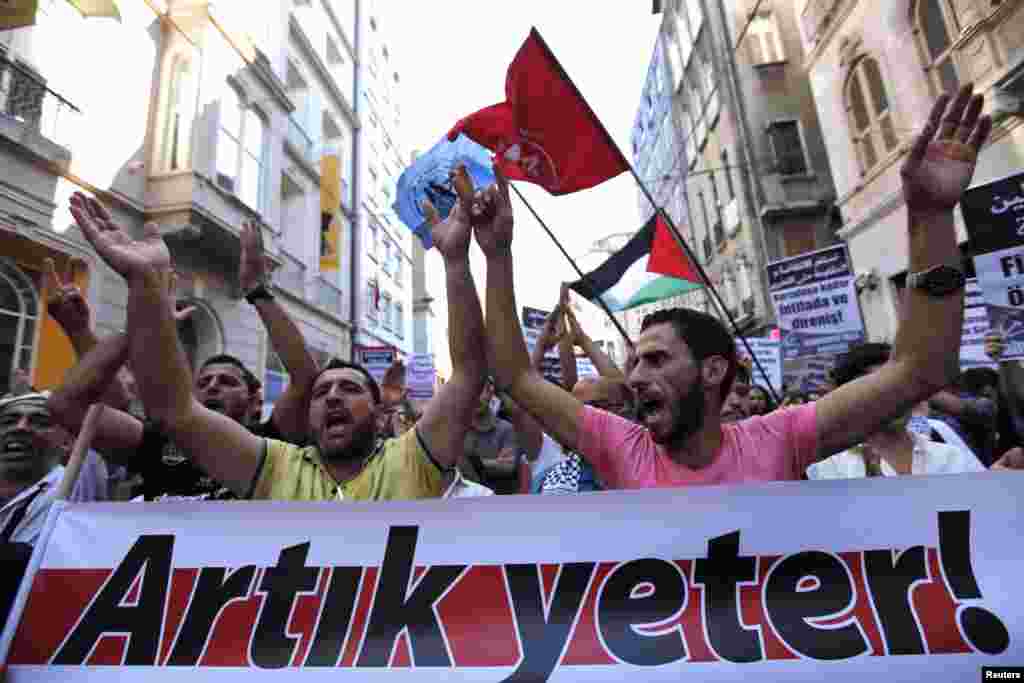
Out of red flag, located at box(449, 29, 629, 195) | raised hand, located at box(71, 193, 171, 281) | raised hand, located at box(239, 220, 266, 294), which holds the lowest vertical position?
raised hand, located at box(71, 193, 171, 281)

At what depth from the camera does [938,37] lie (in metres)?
9.74

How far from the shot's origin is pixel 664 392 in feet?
6.54

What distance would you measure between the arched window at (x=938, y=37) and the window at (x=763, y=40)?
8.66 meters

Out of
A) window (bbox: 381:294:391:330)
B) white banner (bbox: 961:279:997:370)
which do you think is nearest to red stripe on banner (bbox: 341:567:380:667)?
white banner (bbox: 961:279:997:370)

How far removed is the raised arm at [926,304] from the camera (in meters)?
1.77

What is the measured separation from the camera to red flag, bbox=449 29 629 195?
11.8 ft

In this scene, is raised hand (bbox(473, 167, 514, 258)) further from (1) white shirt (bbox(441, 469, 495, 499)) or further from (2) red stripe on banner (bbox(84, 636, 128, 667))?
(2) red stripe on banner (bbox(84, 636, 128, 667))

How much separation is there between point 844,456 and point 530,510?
165cm

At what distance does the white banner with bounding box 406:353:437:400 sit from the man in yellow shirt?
7709 mm

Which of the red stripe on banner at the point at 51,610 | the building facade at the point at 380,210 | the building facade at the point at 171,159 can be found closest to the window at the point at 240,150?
the building facade at the point at 171,159

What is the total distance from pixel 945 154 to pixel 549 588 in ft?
5.59

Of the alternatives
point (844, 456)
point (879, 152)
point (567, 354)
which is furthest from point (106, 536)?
point (879, 152)

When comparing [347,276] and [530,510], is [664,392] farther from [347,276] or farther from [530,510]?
[347,276]

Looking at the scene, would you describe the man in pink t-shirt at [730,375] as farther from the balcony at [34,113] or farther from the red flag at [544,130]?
the balcony at [34,113]
